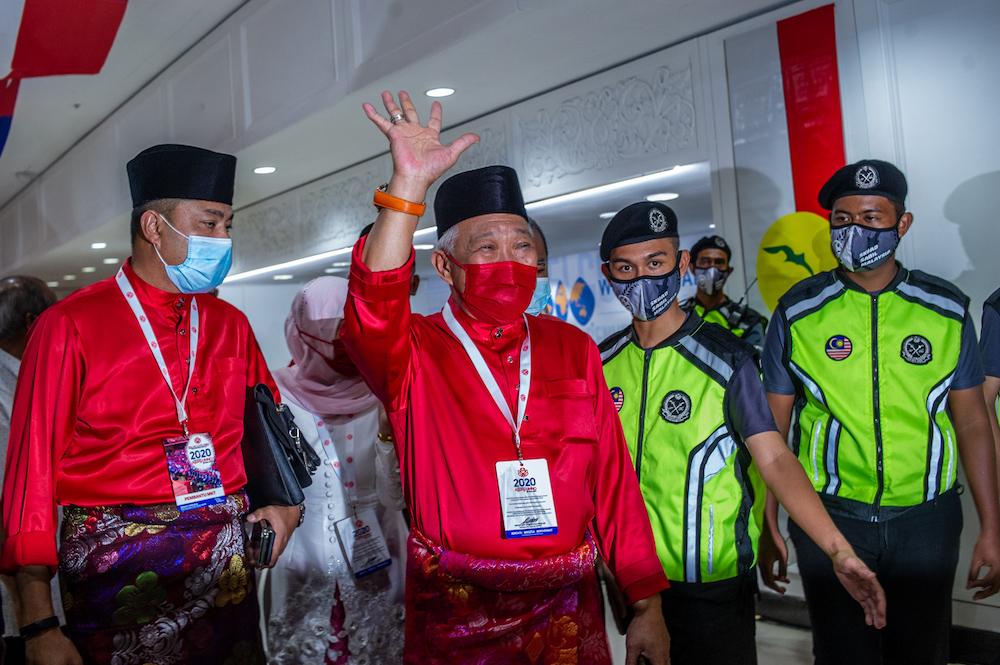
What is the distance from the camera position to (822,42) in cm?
313

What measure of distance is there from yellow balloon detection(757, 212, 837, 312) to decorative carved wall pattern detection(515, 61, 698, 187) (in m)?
0.61

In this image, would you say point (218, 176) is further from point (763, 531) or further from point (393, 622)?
point (763, 531)

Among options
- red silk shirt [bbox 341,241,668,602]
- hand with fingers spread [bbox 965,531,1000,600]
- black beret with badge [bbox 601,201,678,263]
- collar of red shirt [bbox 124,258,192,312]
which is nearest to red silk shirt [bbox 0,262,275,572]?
collar of red shirt [bbox 124,258,192,312]

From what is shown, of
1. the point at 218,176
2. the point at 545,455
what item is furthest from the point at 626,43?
the point at 545,455

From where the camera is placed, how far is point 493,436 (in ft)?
4.88

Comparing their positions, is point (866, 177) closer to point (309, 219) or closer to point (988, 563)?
point (988, 563)

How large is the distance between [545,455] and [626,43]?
8.76ft

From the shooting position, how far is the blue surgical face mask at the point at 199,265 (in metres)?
1.71

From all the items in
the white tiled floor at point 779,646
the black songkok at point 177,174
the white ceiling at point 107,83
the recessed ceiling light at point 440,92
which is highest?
the white ceiling at point 107,83

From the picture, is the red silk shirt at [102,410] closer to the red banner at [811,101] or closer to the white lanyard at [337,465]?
the white lanyard at [337,465]

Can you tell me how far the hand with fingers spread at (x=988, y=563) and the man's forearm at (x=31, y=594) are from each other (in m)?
2.18

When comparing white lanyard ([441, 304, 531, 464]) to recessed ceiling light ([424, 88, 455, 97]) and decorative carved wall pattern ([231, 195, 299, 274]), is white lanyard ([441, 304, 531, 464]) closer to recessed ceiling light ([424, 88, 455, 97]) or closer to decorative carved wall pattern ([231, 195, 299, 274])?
recessed ceiling light ([424, 88, 455, 97])

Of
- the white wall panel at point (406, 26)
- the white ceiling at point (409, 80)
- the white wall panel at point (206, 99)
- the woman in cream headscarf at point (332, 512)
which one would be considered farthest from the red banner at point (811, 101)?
the white wall panel at point (206, 99)

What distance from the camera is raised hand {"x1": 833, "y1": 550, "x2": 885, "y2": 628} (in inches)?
64.9
